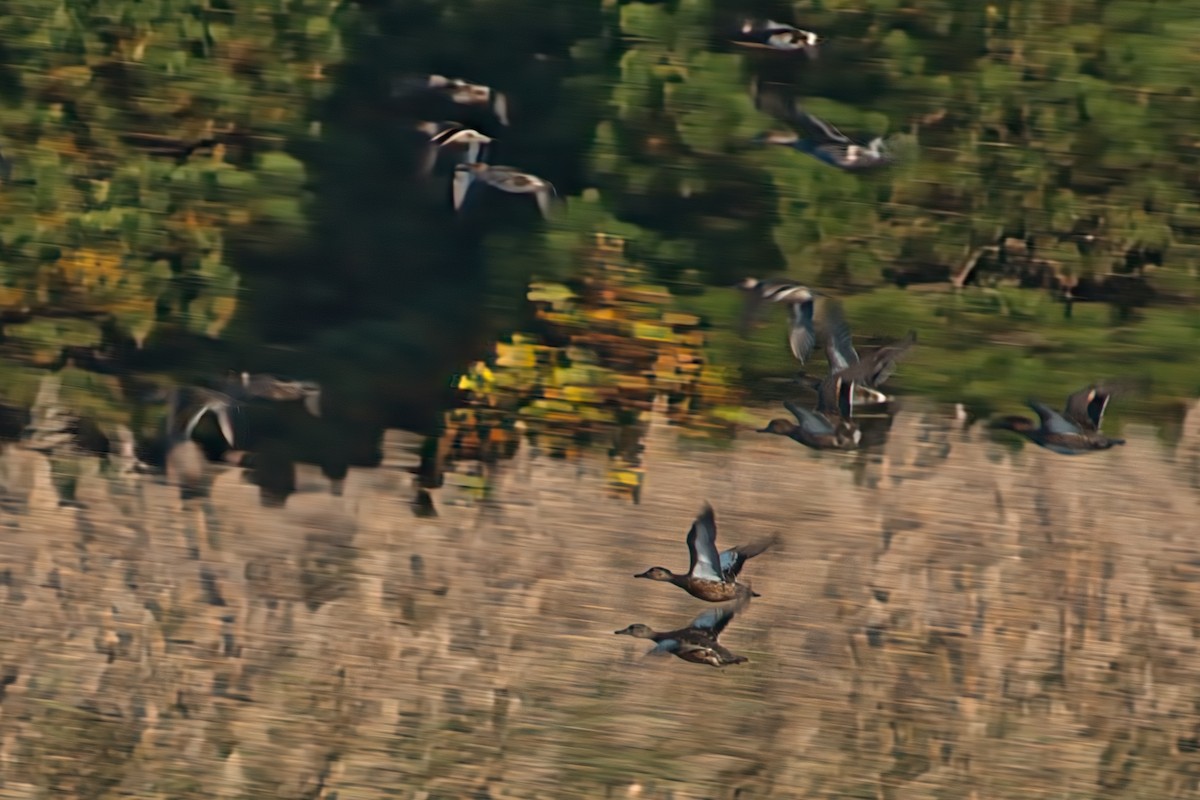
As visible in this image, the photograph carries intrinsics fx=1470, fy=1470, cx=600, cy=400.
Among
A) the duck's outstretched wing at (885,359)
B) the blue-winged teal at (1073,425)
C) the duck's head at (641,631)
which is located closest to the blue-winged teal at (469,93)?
the duck's outstretched wing at (885,359)

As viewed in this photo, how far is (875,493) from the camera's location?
501 centimetres

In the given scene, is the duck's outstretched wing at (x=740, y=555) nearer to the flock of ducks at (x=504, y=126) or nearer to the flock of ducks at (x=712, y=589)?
the flock of ducks at (x=712, y=589)

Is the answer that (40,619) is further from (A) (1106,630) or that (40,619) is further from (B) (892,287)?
(A) (1106,630)

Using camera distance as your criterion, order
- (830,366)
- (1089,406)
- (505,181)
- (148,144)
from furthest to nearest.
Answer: (148,144) < (505,181) < (830,366) < (1089,406)

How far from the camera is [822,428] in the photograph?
5.05 meters

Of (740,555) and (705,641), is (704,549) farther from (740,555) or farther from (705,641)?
(705,641)

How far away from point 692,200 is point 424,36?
1099mm

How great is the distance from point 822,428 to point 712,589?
0.67 m

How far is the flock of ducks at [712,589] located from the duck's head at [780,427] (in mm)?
370

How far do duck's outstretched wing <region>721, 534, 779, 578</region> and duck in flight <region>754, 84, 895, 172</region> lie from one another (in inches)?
51.4

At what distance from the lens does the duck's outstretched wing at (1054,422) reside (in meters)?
4.91

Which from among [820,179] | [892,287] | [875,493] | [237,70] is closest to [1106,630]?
[875,493]

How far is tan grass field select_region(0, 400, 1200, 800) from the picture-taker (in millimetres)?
4836

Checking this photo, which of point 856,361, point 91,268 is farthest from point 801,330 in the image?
point 91,268
